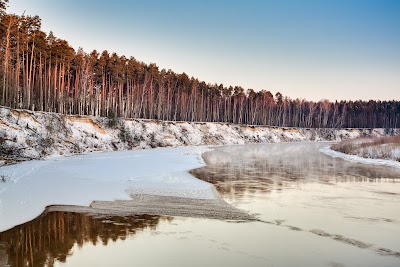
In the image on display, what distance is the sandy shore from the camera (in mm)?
12836

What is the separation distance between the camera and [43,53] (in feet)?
167

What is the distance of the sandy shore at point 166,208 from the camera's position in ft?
42.1

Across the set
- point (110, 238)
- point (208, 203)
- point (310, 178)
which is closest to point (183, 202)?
point (208, 203)

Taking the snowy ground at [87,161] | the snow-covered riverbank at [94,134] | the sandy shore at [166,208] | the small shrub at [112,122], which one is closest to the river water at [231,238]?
the sandy shore at [166,208]

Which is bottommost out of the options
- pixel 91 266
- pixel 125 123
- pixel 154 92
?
pixel 91 266

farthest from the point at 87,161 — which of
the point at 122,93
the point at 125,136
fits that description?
the point at 122,93

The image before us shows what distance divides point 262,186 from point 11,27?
37.1 metres

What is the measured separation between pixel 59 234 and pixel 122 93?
63229mm

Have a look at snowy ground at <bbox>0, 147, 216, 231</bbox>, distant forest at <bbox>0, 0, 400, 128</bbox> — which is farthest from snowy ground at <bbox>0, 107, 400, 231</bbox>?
distant forest at <bbox>0, 0, 400, 128</bbox>

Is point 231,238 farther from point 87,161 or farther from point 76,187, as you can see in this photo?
point 87,161

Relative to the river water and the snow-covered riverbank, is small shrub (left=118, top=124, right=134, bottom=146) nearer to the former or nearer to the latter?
the snow-covered riverbank

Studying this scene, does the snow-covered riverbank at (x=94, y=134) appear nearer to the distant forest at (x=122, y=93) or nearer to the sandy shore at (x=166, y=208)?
the distant forest at (x=122, y=93)

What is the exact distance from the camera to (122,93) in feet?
235

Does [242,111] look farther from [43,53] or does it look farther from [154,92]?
[43,53]
